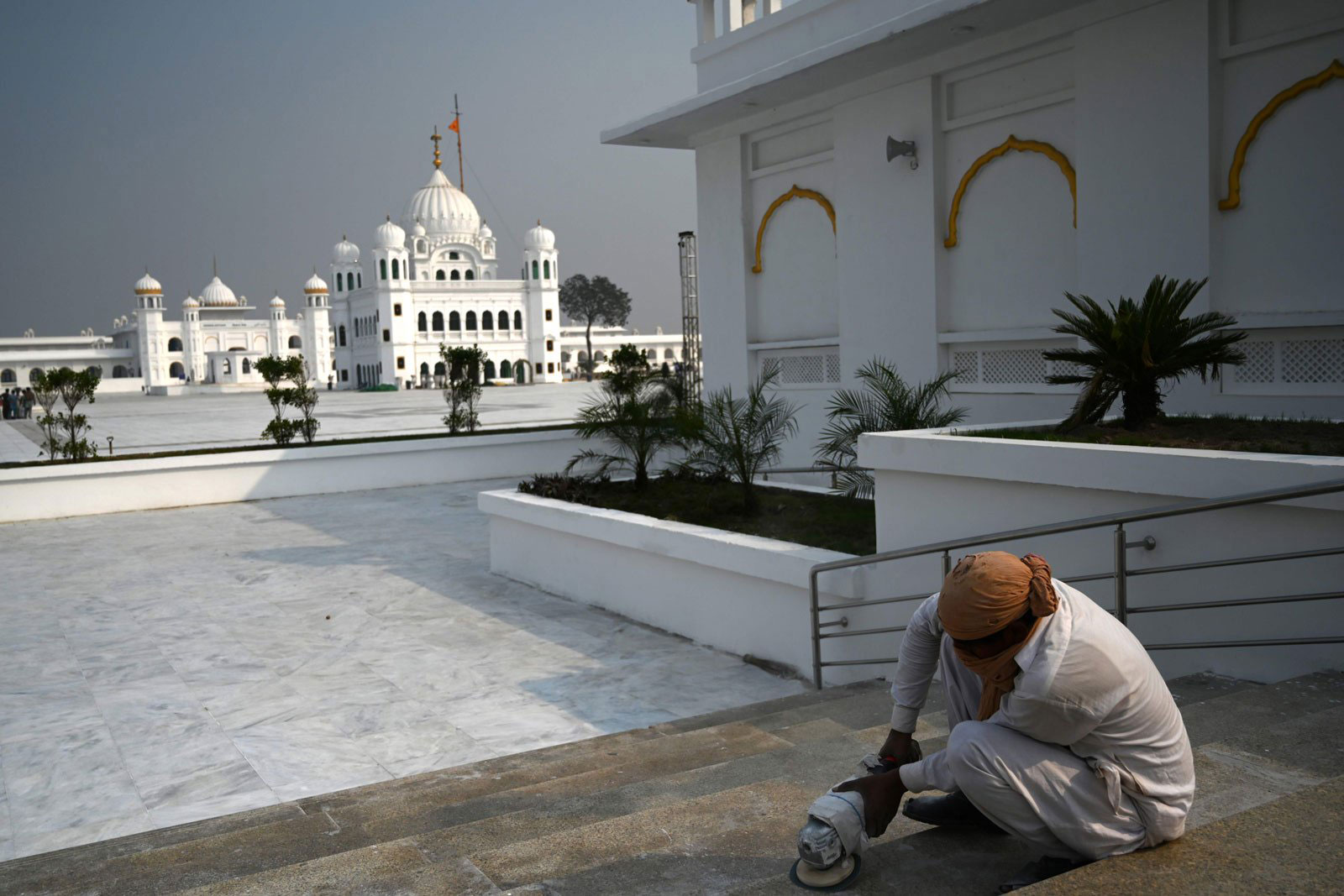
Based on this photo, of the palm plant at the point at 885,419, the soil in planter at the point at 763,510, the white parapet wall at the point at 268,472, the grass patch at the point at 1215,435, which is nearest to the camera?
the grass patch at the point at 1215,435

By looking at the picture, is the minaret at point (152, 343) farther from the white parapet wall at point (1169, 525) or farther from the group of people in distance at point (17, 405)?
the white parapet wall at point (1169, 525)

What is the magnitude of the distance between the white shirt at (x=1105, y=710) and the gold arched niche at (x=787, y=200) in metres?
9.17

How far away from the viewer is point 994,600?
2326 mm

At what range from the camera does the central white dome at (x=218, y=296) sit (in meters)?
97.3

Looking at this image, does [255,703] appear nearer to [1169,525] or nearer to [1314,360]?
[1169,525]

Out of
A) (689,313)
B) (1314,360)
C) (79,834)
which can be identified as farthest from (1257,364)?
(689,313)

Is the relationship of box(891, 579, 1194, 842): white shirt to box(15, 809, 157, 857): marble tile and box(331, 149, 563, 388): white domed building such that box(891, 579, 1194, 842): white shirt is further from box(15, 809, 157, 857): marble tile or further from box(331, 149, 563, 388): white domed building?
box(331, 149, 563, 388): white domed building

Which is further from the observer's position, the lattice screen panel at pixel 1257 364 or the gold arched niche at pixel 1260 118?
the lattice screen panel at pixel 1257 364

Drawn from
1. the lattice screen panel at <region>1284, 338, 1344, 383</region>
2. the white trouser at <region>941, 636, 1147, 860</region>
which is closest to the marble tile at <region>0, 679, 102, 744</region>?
the white trouser at <region>941, 636, 1147, 860</region>

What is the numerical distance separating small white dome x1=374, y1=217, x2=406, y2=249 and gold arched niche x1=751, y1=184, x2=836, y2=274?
61670 mm

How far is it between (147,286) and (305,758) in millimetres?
97899

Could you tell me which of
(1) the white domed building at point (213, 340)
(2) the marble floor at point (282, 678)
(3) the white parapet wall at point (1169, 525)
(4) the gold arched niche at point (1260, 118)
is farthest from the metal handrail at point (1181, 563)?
(1) the white domed building at point (213, 340)

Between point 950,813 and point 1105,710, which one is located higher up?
point 1105,710

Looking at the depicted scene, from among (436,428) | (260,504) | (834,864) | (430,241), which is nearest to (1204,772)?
(834,864)
